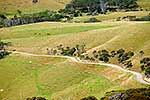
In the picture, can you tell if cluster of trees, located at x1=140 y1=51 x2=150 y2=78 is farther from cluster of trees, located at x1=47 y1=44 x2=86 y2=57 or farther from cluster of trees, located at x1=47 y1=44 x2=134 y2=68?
cluster of trees, located at x1=47 y1=44 x2=86 y2=57

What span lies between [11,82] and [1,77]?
294 inches

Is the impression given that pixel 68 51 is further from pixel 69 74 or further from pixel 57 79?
pixel 57 79

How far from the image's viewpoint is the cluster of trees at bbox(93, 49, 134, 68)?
153m

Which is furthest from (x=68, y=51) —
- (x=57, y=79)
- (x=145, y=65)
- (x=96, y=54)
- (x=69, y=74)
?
(x=145, y=65)

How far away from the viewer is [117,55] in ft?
536

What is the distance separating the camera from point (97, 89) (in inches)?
4943

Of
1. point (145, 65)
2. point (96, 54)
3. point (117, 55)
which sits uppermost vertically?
point (145, 65)

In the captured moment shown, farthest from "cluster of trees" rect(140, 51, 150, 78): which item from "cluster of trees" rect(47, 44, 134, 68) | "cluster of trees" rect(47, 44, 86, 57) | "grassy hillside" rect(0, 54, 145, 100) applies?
"cluster of trees" rect(47, 44, 86, 57)

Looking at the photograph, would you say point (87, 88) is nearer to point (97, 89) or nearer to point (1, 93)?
point (97, 89)

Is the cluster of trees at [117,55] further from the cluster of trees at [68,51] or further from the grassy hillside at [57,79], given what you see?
the cluster of trees at [68,51]

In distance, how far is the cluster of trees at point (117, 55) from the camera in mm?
153225

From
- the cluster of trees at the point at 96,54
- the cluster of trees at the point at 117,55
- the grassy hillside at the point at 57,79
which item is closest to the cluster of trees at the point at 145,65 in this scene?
the grassy hillside at the point at 57,79

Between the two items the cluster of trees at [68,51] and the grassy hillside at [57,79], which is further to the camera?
the cluster of trees at [68,51]

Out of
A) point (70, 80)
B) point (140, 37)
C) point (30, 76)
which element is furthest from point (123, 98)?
point (140, 37)
